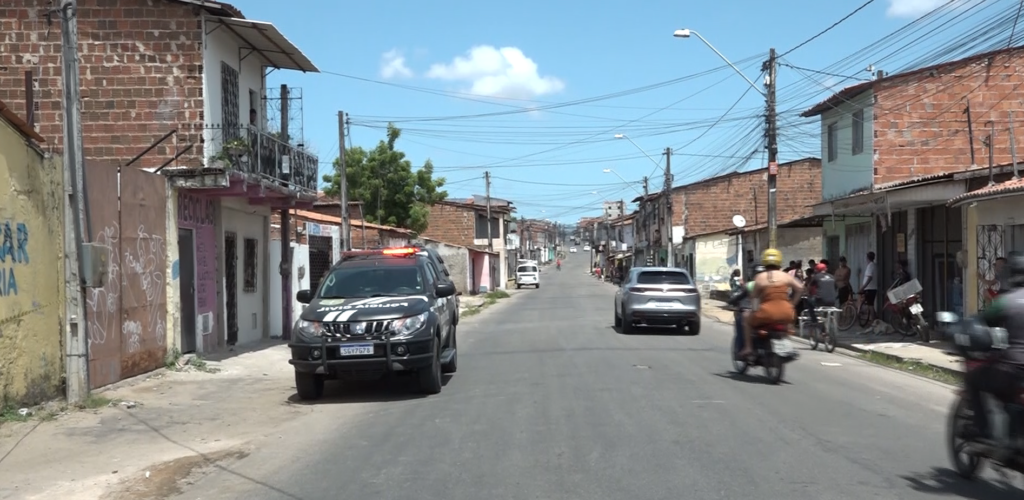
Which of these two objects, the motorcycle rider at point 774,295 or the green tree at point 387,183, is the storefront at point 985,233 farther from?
the green tree at point 387,183

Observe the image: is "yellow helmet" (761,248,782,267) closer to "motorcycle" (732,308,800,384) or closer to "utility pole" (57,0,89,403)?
"motorcycle" (732,308,800,384)

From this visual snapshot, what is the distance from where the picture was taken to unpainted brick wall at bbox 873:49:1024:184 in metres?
26.5

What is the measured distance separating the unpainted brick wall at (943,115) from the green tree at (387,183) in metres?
25.9

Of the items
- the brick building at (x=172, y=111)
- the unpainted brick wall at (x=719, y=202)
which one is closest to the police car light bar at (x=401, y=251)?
the brick building at (x=172, y=111)

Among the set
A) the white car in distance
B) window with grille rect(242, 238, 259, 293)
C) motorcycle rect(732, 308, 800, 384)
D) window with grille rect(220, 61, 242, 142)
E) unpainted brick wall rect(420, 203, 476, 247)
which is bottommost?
the white car in distance

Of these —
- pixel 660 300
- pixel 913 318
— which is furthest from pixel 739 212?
pixel 913 318

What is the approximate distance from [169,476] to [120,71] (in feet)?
37.3

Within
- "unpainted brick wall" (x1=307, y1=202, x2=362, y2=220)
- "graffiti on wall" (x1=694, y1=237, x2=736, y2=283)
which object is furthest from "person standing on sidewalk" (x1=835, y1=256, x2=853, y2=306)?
"graffiti on wall" (x1=694, y1=237, x2=736, y2=283)

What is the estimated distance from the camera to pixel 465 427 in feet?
31.2

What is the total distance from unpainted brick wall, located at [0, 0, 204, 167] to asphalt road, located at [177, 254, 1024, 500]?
711 cm

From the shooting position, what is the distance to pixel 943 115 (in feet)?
88.5

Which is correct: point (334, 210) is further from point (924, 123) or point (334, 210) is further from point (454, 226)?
point (924, 123)

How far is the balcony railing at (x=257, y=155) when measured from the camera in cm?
1734

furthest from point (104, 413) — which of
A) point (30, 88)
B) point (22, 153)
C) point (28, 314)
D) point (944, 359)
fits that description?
point (944, 359)
